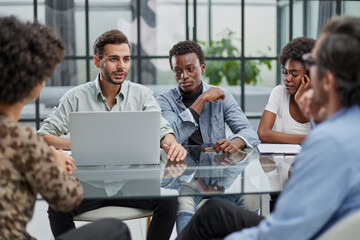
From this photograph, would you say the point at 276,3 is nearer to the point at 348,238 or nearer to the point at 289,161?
the point at 289,161

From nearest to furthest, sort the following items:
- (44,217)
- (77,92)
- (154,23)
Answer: (77,92), (44,217), (154,23)

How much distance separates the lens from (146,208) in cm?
277

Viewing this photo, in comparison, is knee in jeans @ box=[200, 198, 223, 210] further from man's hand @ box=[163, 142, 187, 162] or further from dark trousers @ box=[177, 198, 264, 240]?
man's hand @ box=[163, 142, 187, 162]

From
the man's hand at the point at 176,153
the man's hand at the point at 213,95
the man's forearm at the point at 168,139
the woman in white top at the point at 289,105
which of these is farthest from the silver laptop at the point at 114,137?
the woman in white top at the point at 289,105

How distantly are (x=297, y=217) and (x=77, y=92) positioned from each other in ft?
6.98

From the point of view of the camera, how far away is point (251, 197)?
2.91m

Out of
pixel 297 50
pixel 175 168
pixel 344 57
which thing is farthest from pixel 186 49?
pixel 344 57

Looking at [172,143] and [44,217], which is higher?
[172,143]

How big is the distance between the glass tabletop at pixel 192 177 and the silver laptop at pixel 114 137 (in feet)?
0.17

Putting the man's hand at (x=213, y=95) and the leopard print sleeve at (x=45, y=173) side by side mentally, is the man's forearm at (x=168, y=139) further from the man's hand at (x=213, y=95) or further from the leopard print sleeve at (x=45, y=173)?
the leopard print sleeve at (x=45, y=173)

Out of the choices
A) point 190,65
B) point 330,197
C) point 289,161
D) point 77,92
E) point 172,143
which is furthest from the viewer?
point 190,65

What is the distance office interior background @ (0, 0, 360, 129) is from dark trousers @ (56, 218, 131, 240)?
304 centimetres

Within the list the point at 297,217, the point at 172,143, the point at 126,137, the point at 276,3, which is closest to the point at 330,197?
the point at 297,217

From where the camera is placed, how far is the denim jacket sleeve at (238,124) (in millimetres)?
3104
